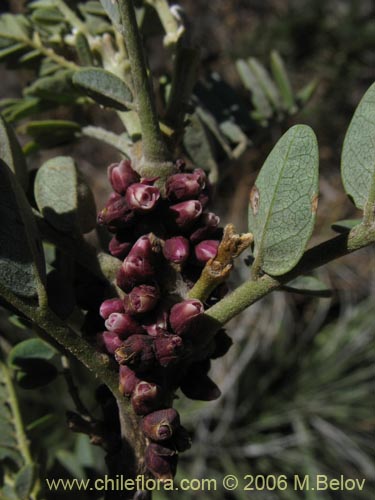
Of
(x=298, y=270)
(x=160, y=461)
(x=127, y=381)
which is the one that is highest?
(x=298, y=270)

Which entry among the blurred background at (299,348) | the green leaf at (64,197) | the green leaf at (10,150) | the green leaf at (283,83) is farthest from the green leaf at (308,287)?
the blurred background at (299,348)

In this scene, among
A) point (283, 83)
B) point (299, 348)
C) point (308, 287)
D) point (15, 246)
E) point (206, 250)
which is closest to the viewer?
point (15, 246)

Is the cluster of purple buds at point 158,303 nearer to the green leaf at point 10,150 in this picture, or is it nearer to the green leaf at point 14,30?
the green leaf at point 10,150

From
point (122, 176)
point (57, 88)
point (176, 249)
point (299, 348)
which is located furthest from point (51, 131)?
point (299, 348)

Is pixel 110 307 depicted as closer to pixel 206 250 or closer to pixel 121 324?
pixel 121 324

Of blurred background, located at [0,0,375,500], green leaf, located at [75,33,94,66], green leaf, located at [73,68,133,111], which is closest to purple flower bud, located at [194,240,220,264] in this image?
green leaf, located at [73,68,133,111]

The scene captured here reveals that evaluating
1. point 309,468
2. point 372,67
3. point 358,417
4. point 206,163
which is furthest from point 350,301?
point 206,163
